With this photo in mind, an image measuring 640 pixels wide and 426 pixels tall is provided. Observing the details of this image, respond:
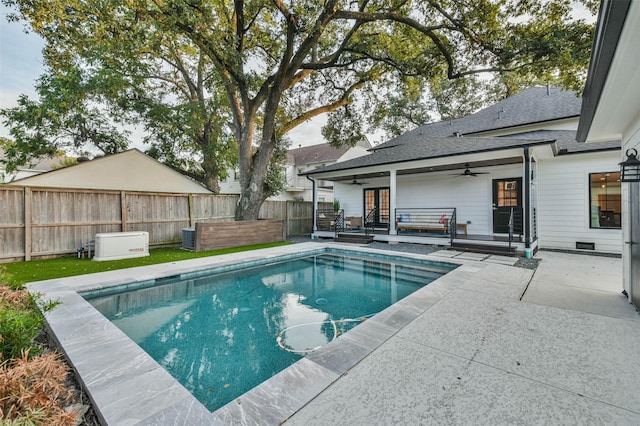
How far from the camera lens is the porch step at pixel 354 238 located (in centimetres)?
1038

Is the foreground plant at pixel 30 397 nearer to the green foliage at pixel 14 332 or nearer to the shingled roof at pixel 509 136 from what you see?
the green foliage at pixel 14 332

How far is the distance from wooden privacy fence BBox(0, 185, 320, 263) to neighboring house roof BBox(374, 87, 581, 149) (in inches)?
383

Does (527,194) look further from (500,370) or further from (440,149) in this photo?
(500,370)

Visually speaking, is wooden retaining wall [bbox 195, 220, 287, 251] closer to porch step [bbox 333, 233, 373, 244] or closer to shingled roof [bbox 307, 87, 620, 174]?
porch step [bbox 333, 233, 373, 244]

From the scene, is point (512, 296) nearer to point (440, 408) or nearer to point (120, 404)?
point (440, 408)

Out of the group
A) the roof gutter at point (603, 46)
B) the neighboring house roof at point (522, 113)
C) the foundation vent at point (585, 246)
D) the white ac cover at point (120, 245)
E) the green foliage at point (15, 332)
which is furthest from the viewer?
the neighboring house roof at point (522, 113)

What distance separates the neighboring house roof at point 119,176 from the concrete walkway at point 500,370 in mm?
10570

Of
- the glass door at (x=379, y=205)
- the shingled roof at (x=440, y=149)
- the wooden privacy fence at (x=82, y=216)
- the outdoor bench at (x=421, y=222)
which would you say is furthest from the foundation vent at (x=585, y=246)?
the wooden privacy fence at (x=82, y=216)

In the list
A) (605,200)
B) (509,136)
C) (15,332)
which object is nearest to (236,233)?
(15,332)

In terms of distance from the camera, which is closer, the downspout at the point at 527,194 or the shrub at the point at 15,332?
the shrub at the point at 15,332

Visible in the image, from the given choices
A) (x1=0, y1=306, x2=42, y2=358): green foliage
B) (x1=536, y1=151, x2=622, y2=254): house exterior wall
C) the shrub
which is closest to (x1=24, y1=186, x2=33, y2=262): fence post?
the shrub

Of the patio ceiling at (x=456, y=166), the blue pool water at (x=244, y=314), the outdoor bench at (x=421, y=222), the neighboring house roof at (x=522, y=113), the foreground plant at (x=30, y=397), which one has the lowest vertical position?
the blue pool water at (x=244, y=314)

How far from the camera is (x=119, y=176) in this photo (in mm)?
9906

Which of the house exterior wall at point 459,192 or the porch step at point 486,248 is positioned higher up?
the house exterior wall at point 459,192
